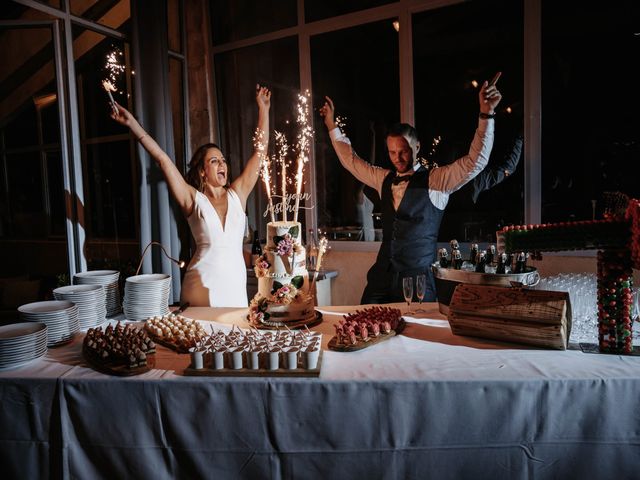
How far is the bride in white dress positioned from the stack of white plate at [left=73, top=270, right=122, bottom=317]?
1.73ft

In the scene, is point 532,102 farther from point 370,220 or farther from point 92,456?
point 92,456

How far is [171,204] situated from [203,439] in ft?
9.26

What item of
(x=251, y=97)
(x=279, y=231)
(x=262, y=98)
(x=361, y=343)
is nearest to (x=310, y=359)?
(x=361, y=343)

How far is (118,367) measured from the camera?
5.19ft

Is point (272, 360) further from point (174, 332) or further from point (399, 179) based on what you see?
point (399, 179)

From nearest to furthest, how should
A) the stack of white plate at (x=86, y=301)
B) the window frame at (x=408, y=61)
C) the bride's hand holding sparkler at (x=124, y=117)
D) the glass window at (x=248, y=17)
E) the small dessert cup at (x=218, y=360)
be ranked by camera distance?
1. the small dessert cup at (x=218, y=360)
2. the stack of white plate at (x=86, y=301)
3. the bride's hand holding sparkler at (x=124, y=117)
4. the window frame at (x=408, y=61)
5. the glass window at (x=248, y=17)

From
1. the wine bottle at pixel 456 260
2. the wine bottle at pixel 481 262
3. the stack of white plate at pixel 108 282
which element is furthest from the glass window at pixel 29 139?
the wine bottle at pixel 481 262

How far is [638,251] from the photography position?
152 centimetres

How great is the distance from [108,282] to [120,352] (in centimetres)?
76

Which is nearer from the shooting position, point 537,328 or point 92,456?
point 92,456

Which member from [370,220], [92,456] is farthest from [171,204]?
[92,456]

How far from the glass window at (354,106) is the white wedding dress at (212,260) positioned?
5.47ft

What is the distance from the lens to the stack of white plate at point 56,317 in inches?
72.1

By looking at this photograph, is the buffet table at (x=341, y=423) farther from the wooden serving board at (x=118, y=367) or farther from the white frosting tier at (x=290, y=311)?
the white frosting tier at (x=290, y=311)
